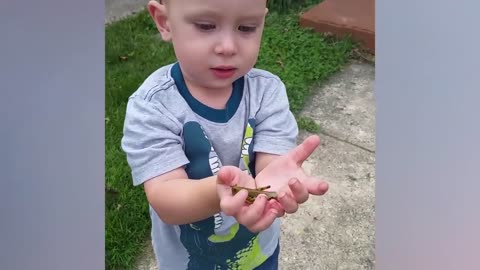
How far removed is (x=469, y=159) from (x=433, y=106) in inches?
3.4

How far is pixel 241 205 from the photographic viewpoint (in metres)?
0.66

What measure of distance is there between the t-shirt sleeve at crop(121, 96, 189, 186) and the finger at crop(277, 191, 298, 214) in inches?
5.3

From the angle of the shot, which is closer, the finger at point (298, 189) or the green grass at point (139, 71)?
the finger at point (298, 189)

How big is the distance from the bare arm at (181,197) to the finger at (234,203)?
0.05 meters

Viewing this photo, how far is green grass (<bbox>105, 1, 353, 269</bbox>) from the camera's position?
1.35m

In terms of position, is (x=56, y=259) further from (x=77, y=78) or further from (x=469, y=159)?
(x=469, y=159)

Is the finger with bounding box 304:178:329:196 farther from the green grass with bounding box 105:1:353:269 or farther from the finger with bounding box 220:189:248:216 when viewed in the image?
the green grass with bounding box 105:1:353:269

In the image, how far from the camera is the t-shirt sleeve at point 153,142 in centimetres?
75

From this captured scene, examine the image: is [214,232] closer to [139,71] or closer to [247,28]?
[247,28]

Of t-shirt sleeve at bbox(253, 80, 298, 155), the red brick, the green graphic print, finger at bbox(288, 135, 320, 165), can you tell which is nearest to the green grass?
the red brick

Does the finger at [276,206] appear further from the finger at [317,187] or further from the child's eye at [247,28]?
the child's eye at [247,28]

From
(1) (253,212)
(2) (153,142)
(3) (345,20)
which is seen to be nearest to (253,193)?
(1) (253,212)

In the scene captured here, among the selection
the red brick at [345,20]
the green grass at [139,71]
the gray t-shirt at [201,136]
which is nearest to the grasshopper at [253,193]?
the gray t-shirt at [201,136]

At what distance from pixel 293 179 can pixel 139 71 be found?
0.93 meters
